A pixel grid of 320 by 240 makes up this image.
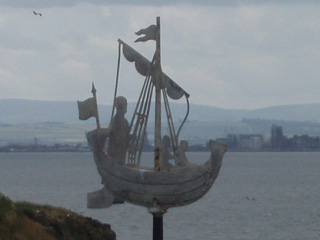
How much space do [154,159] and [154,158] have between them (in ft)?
0.19

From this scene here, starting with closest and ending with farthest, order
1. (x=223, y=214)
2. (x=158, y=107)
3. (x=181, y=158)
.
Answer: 1. (x=158, y=107)
2. (x=181, y=158)
3. (x=223, y=214)

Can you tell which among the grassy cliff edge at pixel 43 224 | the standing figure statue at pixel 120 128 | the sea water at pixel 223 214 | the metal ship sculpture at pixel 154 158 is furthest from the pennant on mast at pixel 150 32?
the sea water at pixel 223 214

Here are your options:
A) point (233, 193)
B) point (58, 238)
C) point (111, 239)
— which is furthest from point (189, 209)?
point (58, 238)

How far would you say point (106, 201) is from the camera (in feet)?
106

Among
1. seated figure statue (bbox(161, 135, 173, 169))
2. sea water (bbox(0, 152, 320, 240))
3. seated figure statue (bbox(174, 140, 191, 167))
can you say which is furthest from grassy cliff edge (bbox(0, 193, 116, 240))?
sea water (bbox(0, 152, 320, 240))

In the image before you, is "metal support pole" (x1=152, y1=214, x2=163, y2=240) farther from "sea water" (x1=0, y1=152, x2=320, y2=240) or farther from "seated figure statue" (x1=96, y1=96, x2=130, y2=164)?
"sea water" (x1=0, y1=152, x2=320, y2=240)

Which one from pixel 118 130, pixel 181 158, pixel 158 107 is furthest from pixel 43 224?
pixel 158 107

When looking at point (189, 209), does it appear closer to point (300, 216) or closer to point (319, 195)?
point (300, 216)

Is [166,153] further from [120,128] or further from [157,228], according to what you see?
[157,228]

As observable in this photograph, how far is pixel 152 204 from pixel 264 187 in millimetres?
100262

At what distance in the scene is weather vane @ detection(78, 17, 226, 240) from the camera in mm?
31172

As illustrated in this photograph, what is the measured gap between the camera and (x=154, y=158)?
3148cm

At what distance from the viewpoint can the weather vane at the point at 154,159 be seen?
31172 millimetres

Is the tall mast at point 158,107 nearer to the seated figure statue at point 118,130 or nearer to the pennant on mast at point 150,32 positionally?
the pennant on mast at point 150,32
